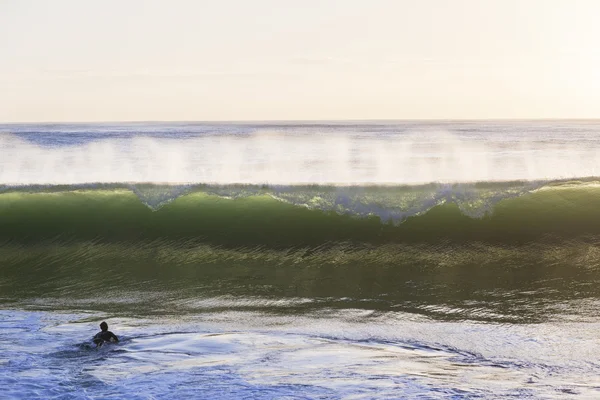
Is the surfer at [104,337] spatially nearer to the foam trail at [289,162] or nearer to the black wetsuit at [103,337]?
the black wetsuit at [103,337]

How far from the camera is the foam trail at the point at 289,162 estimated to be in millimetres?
30078

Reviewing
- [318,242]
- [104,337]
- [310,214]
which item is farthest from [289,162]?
[104,337]

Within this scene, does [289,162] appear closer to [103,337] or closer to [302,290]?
[302,290]

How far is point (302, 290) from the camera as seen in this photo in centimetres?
1211

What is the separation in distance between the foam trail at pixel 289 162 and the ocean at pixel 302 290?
18.6 ft

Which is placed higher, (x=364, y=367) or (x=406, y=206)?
(x=406, y=206)

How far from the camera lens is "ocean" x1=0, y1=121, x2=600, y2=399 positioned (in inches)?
321

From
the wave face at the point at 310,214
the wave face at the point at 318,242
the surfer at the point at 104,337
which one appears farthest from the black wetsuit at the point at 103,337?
the wave face at the point at 310,214

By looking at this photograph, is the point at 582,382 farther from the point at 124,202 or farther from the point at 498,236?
the point at 124,202

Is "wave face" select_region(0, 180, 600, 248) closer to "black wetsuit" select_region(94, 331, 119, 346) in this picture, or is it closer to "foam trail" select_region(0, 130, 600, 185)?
"foam trail" select_region(0, 130, 600, 185)

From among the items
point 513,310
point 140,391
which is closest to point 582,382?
point 513,310

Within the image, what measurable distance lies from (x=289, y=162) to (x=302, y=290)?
2693 cm

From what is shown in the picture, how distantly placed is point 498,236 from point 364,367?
6905 millimetres

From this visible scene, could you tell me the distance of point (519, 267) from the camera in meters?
13.0
